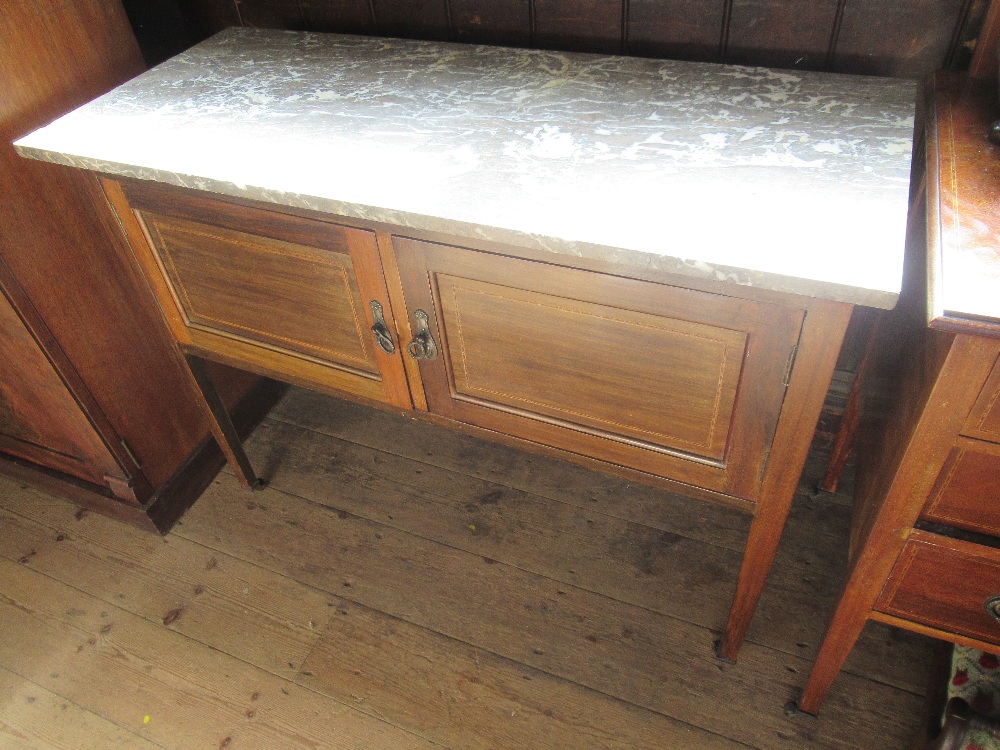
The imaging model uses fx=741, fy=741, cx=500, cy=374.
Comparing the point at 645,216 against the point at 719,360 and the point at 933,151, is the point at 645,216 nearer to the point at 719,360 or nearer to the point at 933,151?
the point at 719,360

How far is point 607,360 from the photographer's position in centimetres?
96

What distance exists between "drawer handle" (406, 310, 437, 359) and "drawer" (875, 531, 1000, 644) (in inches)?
26.1

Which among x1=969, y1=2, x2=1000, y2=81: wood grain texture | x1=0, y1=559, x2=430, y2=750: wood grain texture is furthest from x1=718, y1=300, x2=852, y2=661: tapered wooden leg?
x1=0, y1=559, x2=430, y2=750: wood grain texture

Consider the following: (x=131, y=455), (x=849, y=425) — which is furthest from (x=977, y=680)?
(x=131, y=455)

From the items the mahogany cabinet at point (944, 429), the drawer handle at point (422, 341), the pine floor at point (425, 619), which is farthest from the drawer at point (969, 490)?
the drawer handle at point (422, 341)

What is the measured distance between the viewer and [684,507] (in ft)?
5.12

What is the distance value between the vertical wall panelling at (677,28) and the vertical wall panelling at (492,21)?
190 millimetres

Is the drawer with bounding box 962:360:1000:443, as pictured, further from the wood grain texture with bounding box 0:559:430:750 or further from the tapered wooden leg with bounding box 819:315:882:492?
the wood grain texture with bounding box 0:559:430:750

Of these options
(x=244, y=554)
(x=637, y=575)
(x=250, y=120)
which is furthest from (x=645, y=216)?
(x=244, y=554)

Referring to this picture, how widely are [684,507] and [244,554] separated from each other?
93 cm

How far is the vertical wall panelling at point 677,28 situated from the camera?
1.16 m

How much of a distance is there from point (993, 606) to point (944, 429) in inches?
11.3

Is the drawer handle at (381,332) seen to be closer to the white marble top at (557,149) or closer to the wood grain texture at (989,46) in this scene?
the white marble top at (557,149)

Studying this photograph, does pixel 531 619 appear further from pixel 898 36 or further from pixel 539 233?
pixel 898 36
